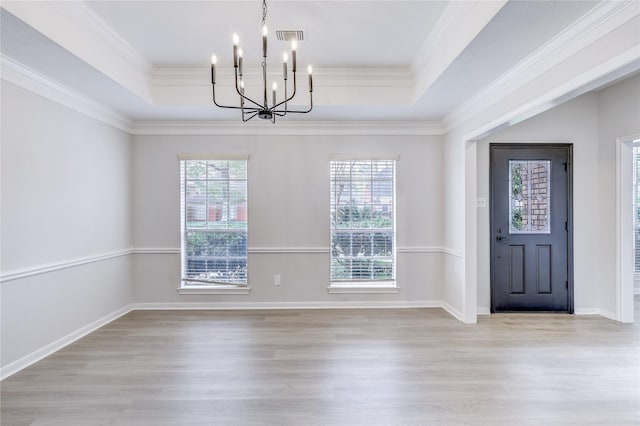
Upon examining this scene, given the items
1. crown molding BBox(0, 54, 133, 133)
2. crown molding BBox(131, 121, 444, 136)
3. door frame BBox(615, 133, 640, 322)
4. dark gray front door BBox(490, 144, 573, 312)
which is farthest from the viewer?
crown molding BBox(131, 121, 444, 136)

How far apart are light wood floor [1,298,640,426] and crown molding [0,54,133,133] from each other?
95.3 inches

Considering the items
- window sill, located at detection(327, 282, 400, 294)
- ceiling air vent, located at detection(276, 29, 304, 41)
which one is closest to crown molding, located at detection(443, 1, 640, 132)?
ceiling air vent, located at detection(276, 29, 304, 41)

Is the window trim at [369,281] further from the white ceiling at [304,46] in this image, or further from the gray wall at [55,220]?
the gray wall at [55,220]

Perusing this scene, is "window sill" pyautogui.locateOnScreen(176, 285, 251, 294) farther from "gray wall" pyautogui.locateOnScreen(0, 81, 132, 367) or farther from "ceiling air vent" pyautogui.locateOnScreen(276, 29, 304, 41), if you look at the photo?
"ceiling air vent" pyautogui.locateOnScreen(276, 29, 304, 41)

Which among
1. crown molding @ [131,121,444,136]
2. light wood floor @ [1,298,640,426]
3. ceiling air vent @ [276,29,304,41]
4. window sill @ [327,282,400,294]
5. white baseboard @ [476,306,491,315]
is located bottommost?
light wood floor @ [1,298,640,426]

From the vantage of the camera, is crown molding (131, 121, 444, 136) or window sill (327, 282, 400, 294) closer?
crown molding (131, 121, 444, 136)

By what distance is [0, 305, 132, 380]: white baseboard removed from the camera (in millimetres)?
2900

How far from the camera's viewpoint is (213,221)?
4.88 metres

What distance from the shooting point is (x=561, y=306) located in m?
4.57

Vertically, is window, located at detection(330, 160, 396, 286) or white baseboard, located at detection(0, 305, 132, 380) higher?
window, located at detection(330, 160, 396, 286)

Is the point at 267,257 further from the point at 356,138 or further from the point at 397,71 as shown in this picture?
the point at 397,71

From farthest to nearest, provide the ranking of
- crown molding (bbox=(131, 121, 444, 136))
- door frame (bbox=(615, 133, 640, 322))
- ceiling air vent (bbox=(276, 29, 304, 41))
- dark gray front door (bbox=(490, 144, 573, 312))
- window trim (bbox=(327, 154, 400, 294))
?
window trim (bbox=(327, 154, 400, 294))
crown molding (bbox=(131, 121, 444, 136))
dark gray front door (bbox=(490, 144, 573, 312))
door frame (bbox=(615, 133, 640, 322))
ceiling air vent (bbox=(276, 29, 304, 41))

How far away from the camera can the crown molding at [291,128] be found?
4.77 m

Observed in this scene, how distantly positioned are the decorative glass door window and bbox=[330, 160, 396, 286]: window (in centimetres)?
152
